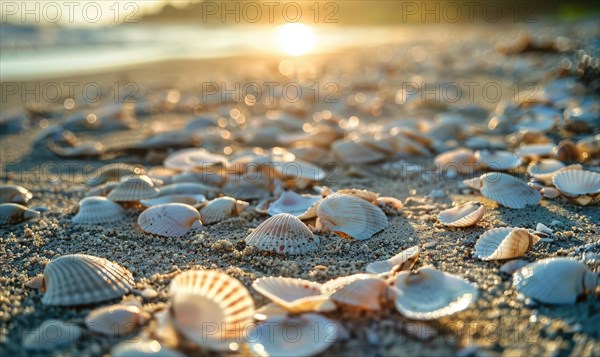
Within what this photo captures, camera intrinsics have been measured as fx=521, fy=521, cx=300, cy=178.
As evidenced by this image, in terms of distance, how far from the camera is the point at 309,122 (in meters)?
6.25

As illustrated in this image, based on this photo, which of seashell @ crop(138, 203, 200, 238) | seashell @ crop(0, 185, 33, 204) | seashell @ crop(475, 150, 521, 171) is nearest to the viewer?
seashell @ crop(138, 203, 200, 238)

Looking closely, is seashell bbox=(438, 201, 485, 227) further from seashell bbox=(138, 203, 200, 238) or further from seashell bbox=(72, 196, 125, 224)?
seashell bbox=(72, 196, 125, 224)

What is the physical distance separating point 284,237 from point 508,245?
1.07 m

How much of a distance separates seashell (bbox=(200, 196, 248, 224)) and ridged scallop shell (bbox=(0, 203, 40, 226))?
3.63ft

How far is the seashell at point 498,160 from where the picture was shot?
12.6 feet

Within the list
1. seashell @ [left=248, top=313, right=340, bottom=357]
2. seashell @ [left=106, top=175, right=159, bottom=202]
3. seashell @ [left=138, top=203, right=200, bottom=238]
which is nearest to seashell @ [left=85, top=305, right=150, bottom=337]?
seashell @ [left=248, top=313, right=340, bottom=357]

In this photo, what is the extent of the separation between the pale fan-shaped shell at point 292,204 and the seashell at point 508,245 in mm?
1125

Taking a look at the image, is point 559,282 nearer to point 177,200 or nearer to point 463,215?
point 463,215

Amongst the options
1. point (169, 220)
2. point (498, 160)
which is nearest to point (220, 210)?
point (169, 220)

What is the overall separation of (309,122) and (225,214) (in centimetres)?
325

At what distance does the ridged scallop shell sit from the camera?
3182 mm

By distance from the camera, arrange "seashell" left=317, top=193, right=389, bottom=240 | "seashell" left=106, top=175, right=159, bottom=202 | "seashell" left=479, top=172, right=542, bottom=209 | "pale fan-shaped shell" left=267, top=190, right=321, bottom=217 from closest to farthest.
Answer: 1. "seashell" left=317, top=193, right=389, bottom=240
2. "seashell" left=479, top=172, right=542, bottom=209
3. "pale fan-shaped shell" left=267, top=190, right=321, bottom=217
4. "seashell" left=106, top=175, right=159, bottom=202

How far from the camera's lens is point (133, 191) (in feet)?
11.2

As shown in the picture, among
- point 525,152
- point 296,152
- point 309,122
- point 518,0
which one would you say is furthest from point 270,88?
point 518,0
